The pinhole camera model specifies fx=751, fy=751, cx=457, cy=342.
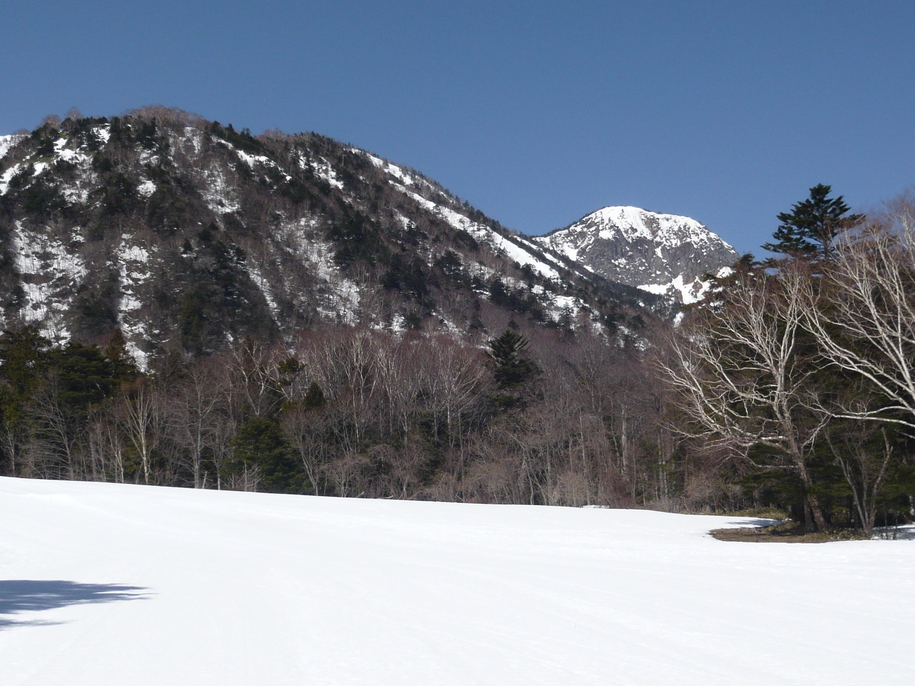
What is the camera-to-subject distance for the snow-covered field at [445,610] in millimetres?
7227

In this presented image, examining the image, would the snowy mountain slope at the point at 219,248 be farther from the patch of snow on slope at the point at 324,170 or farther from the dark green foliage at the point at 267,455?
the dark green foliage at the point at 267,455

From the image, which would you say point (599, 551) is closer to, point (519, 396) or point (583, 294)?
point (519, 396)

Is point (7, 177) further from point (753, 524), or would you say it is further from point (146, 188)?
point (753, 524)

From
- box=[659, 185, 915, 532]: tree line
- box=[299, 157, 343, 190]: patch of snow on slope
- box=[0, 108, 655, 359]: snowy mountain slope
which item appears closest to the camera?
box=[659, 185, 915, 532]: tree line

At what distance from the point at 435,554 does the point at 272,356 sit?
55.4 m

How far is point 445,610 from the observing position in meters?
10.4

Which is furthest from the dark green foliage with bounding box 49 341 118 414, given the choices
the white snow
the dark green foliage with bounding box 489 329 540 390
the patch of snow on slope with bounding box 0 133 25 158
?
the patch of snow on slope with bounding box 0 133 25 158

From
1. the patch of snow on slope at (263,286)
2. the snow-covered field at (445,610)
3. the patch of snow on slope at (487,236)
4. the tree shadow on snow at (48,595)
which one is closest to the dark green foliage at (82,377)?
the snow-covered field at (445,610)

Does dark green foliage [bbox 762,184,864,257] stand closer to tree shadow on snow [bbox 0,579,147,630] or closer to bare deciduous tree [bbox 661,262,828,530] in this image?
bare deciduous tree [bbox 661,262,828,530]

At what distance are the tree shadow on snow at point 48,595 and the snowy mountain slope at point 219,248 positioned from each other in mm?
80622

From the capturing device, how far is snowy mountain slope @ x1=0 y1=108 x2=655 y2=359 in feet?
328

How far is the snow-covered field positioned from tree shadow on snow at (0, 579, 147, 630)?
0.04 metres

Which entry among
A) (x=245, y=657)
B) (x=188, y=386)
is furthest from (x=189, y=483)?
(x=245, y=657)

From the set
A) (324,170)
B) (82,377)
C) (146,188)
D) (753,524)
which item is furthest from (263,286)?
(753,524)
